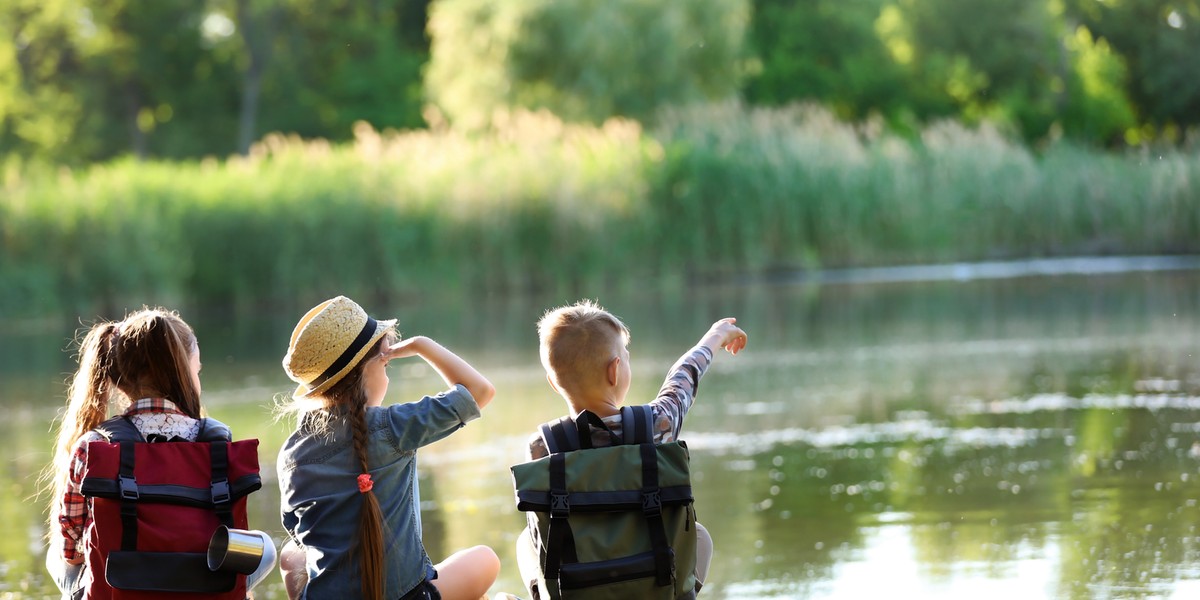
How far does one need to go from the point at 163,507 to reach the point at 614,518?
0.86 m

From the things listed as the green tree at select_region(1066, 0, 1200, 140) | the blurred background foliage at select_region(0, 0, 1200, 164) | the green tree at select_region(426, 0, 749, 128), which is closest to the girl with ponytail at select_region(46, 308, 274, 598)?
the blurred background foliage at select_region(0, 0, 1200, 164)

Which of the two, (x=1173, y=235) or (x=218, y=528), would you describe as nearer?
(x=218, y=528)

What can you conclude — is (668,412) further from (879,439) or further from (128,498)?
(879,439)

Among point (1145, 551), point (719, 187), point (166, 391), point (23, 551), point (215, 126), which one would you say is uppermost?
point (215, 126)

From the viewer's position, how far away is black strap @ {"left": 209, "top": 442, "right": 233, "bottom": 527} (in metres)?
3.00

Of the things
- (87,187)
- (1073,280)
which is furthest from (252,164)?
(1073,280)

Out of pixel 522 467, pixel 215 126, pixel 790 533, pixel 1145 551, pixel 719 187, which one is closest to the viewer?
pixel 522 467

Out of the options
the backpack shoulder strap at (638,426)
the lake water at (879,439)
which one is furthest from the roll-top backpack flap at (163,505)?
the lake water at (879,439)

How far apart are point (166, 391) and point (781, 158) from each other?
15462mm

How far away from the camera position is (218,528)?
2980 millimetres

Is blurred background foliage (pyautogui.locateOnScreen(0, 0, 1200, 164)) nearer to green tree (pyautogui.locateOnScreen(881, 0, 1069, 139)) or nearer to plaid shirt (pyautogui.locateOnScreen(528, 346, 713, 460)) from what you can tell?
green tree (pyautogui.locateOnScreen(881, 0, 1069, 139))

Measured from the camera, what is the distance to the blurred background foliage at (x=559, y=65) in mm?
27438

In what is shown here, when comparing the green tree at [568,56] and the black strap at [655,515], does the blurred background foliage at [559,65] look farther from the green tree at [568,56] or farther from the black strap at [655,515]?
the black strap at [655,515]

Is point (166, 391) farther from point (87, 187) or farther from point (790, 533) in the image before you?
point (87, 187)
